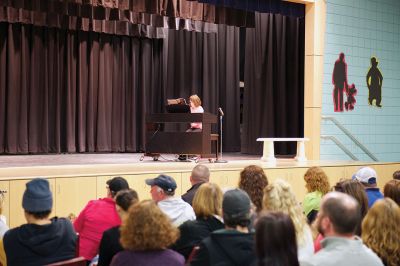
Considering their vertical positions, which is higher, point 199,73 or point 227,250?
point 199,73

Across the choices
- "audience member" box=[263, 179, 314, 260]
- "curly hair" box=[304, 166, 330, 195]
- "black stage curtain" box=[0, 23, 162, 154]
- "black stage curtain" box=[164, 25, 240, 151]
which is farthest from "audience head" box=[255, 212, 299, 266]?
"black stage curtain" box=[164, 25, 240, 151]

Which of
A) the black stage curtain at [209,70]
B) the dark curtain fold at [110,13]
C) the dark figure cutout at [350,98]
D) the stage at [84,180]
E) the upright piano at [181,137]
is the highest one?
the dark curtain fold at [110,13]

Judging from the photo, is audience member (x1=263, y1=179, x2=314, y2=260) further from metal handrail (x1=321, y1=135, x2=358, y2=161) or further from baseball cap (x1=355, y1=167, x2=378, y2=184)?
metal handrail (x1=321, y1=135, x2=358, y2=161)

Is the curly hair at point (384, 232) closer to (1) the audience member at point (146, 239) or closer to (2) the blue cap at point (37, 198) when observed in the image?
(1) the audience member at point (146, 239)

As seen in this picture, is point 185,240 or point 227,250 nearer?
point 227,250

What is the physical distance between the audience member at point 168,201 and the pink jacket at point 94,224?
328 millimetres

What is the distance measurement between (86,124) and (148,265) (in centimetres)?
1043

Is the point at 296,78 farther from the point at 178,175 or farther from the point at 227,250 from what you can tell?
the point at 227,250

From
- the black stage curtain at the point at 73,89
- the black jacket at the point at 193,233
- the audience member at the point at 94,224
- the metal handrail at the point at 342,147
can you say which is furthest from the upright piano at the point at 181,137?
the black jacket at the point at 193,233

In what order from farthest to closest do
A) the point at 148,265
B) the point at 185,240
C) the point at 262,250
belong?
the point at 185,240
the point at 148,265
the point at 262,250

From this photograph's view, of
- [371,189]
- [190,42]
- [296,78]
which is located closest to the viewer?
[371,189]

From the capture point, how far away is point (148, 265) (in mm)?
2711

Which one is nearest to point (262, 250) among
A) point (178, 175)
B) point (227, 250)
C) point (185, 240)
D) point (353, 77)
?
point (227, 250)

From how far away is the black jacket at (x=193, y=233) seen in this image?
136 inches
